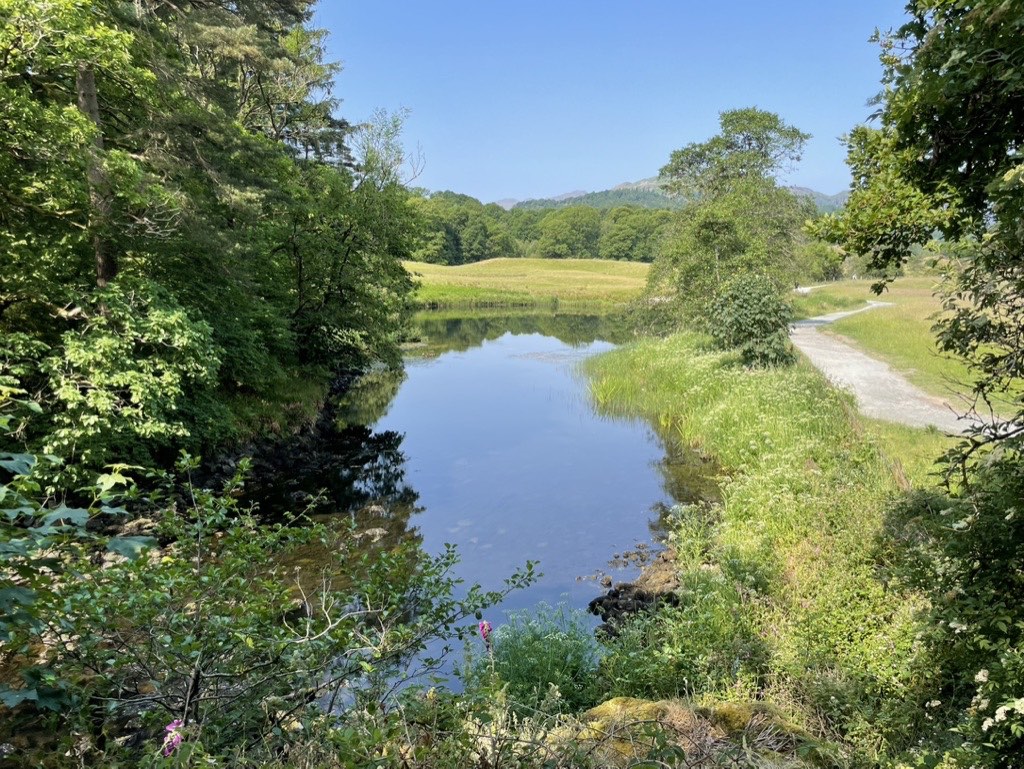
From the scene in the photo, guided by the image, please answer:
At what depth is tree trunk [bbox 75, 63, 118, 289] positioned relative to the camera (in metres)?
9.27

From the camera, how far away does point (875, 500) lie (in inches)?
309

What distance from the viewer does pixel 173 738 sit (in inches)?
97.7

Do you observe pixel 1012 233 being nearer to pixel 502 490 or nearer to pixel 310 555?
pixel 310 555

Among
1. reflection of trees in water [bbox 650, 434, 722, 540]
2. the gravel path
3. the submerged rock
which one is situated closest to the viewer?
the submerged rock

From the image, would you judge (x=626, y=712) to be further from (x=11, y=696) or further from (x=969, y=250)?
(x=969, y=250)

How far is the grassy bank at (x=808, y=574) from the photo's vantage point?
15.7 feet

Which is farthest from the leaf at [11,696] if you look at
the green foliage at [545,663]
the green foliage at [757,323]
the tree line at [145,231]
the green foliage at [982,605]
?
the green foliage at [757,323]

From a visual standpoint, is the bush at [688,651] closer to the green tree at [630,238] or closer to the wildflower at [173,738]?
the wildflower at [173,738]

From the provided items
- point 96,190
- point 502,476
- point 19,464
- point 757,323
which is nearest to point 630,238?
point 757,323

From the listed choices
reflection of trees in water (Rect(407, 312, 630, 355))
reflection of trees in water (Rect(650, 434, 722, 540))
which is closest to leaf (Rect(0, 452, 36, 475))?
reflection of trees in water (Rect(650, 434, 722, 540))

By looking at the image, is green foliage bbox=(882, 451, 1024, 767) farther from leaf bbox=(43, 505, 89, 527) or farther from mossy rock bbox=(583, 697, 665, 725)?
leaf bbox=(43, 505, 89, 527)

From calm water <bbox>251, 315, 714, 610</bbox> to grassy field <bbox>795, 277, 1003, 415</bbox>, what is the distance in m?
5.78

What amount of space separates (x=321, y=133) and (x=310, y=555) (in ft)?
79.6

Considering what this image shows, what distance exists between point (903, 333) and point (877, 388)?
12.0m
